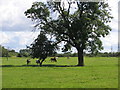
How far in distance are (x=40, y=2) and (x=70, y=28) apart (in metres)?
6.93

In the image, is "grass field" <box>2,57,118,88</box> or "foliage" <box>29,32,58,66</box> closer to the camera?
"grass field" <box>2,57,118,88</box>

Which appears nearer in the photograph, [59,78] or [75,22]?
[59,78]

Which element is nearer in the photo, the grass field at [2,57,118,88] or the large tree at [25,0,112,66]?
the grass field at [2,57,118,88]

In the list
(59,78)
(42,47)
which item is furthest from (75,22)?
(59,78)

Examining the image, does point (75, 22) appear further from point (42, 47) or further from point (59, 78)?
point (59, 78)

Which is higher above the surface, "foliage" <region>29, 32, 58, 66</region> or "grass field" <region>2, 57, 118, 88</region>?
"foliage" <region>29, 32, 58, 66</region>

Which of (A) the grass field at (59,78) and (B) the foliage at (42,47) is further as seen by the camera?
(B) the foliage at (42,47)

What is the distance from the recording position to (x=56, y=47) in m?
43.0

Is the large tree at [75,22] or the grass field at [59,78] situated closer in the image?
the grass field at [59,78]

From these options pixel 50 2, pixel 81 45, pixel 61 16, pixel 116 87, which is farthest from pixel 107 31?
pixel 116 87

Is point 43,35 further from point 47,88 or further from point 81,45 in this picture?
point 47,88

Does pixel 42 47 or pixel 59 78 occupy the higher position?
pixel 42 47

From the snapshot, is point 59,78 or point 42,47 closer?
point 59,78

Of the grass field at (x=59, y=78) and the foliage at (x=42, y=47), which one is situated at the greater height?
the foliage at (x=42, y=47)
